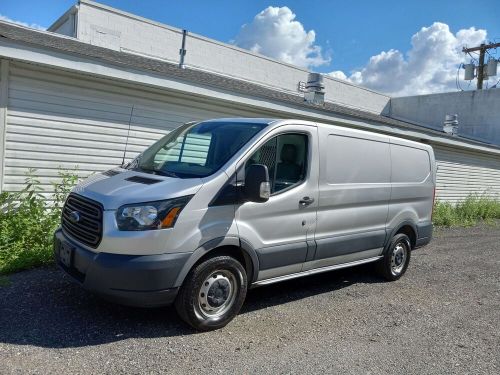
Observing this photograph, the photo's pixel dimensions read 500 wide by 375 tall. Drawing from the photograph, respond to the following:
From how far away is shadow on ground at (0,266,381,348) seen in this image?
3783mm

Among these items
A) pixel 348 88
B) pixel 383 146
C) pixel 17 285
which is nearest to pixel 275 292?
pixel 383 146

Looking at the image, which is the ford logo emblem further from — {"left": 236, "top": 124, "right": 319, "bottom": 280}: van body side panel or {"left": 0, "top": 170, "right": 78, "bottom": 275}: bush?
{"left": 0, "top": 170, "right": 78, "bottom": 275}: bush

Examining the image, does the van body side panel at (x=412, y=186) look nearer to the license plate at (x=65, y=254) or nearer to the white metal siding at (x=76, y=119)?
the white metal siding at (x=76, y=119)

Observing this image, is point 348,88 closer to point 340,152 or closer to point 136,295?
point 340,152

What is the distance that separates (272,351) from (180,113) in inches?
211

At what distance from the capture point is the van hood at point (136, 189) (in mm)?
3754

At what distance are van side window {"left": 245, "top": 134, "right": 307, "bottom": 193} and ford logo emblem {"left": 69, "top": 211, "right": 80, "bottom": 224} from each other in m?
1.66

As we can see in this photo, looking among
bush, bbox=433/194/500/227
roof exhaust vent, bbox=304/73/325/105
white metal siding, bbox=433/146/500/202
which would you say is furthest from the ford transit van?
white metal siding, bbox=433/146/500/202

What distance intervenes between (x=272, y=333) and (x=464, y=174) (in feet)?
47.9

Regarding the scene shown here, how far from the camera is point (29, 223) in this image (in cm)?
602

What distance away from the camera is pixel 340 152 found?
5.20 meters

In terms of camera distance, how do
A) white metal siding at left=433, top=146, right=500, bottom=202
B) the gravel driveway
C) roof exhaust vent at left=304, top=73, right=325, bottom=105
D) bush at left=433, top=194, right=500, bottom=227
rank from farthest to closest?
1. white metal siding at left=433, top=146, right=500, bottom=202
2. bush at left=433, top=194, right=500, bottom=227
3. roof exhaust vent at left=304, top=73, right=325, bottom=105
4. the gravel driveway

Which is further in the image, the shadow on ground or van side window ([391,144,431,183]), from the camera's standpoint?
van side window ([391,144,431,183])

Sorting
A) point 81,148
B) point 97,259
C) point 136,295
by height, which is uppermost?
point 81,148
